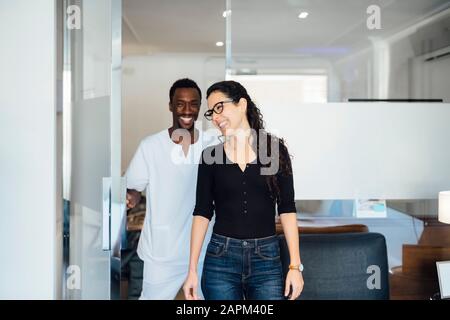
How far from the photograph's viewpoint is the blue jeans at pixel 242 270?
2.12 m

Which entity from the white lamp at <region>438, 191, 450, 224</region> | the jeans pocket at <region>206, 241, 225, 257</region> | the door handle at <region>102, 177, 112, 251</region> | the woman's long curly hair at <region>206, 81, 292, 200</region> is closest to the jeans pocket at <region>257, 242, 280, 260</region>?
the jeans pocket at <region>206, 241, 225, 257</region>

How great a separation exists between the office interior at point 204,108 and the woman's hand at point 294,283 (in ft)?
1.42

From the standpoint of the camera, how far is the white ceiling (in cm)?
247

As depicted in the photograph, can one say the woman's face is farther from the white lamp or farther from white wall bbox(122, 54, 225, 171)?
the white lamp

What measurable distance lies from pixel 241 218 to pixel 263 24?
3.11 feet

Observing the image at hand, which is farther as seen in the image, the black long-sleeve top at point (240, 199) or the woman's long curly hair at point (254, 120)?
the woman's long curly hair at point (254, 120)

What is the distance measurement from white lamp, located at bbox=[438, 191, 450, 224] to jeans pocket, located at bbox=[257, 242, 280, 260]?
2.88 feet

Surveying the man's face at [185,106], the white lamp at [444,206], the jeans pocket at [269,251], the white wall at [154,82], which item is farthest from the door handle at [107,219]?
the white lamp at [444,206]

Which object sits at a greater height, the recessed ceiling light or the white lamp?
the recessed ceiling light

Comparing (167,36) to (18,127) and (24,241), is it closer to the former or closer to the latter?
(18,127)

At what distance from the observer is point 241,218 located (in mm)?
2178

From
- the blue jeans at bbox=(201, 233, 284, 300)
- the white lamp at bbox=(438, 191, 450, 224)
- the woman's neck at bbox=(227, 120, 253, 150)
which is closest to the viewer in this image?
the blue jeans at bbox=(201, 233, 284, 300)

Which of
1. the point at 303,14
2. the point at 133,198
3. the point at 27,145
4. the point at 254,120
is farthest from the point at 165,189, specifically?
the point at 303,14

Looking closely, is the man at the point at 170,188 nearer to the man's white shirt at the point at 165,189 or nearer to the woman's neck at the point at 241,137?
the man's white shirt at the point at 165,189
